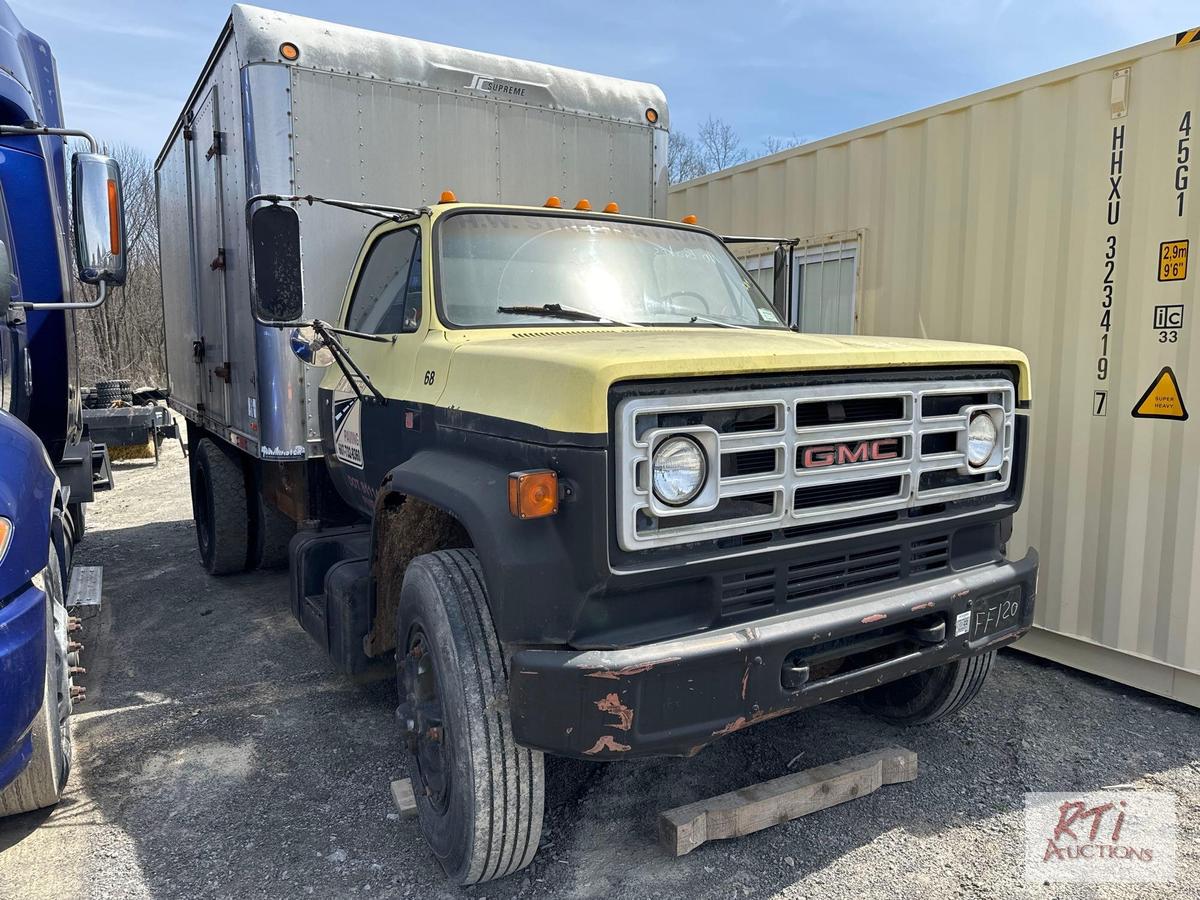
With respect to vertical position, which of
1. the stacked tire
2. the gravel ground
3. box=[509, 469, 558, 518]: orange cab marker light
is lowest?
the gravel ground

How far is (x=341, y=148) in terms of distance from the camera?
4680mm

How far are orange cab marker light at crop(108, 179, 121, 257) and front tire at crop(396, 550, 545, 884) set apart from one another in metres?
1.77

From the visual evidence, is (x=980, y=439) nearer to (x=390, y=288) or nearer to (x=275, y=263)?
(x=390, y=288)

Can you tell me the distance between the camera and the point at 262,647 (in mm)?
5145

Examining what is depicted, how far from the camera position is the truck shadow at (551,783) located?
9.68 feet

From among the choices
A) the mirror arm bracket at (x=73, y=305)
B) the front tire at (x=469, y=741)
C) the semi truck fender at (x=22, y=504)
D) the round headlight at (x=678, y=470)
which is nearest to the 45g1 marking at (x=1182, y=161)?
the round headlight at (x=678, y=470)

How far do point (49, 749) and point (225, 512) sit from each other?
3.39 meters

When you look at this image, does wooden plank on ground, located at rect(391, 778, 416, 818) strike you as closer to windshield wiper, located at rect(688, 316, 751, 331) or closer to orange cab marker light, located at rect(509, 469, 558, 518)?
orange cab marker light, located at rect(509, 469, 558, 518)

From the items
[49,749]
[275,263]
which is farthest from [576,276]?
[49,749]

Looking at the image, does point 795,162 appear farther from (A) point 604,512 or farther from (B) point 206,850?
(B) point 206,850

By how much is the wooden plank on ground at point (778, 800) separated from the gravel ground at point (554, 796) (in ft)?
0.31

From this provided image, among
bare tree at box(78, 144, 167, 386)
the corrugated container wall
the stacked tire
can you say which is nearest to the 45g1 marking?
the corrugated container wall

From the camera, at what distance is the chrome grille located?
2.40 meters

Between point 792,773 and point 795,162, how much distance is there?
4.32 m
